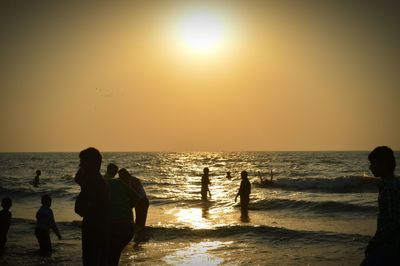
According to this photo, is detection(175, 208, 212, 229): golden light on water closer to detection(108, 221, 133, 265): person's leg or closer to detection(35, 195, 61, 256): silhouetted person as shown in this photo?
detection(35, 195, 61, 256): silhouetted person

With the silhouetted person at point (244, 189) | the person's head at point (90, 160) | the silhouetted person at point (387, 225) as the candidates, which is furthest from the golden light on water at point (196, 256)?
the silhouetted person at point (244, 189)

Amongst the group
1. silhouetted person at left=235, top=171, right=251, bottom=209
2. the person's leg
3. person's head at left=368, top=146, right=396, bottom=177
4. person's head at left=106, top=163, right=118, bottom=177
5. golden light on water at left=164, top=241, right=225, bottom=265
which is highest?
person's head at left=368, top=146, right=396, bottom=177

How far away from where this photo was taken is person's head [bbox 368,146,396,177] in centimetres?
484

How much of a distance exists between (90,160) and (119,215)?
1.63m

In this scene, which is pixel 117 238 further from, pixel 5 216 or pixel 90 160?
pixel 5 216

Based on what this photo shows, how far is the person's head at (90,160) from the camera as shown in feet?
16.6

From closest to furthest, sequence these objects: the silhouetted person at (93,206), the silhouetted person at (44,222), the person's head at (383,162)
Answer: the person's head at (383,162)
the silhouetted person at (93,206)
the silhouetted person at (44,222)

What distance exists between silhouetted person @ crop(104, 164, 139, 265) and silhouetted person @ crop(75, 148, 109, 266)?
1.30 meters

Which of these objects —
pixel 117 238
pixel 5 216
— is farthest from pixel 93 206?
pixel 5 216

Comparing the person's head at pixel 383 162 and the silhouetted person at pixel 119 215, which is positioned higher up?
the person's head at pixel 383 162

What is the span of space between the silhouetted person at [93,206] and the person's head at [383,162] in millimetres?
2923

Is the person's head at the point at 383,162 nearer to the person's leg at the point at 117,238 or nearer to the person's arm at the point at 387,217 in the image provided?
the person's arm at the point at 387,217

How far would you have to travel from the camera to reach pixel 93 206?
5031 mm

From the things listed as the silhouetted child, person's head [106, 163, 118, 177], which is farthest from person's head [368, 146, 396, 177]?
the silhouetted child
